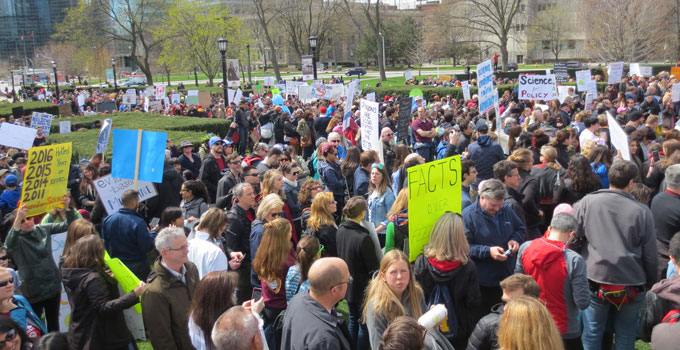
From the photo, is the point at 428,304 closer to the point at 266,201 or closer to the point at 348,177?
the point at 266,201

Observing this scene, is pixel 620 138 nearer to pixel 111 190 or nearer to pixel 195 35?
pixel 111 190

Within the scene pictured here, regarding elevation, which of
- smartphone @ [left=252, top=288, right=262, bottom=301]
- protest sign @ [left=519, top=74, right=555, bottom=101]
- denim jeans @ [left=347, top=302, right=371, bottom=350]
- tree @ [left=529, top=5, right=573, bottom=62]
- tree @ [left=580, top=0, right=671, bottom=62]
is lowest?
denim jeans @ [left=347, top=302, right=371, bottom=350]

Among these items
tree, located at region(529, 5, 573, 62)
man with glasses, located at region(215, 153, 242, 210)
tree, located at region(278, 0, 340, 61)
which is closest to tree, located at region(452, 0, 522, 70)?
tree, located at region(529, 5, 573, 62)

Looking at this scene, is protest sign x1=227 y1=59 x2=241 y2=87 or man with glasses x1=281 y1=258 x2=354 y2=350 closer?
man with glasses x1=281 y1=258 x2=354 y2=350

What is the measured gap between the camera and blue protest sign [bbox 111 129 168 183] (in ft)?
23.5

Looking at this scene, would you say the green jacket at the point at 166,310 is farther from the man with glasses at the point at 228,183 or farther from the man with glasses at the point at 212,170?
the man with glasses at the point at 212,170

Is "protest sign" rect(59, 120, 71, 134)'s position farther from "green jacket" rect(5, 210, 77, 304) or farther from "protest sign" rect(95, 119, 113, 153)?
"green jacket" rect(5, 210, 77, 304)

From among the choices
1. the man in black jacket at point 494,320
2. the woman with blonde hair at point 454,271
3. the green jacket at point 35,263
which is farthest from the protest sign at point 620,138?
the green jacket at point 35,263

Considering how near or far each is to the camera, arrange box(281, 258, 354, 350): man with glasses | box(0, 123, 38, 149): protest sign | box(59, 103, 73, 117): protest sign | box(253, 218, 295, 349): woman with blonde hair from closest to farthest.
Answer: box(281, 258, 354, 350): man with glasses, box(253, 218, 295, 349): woman with blonde hair, box(0, 123, 38, 149): protest sign, box(59, 103, 73, 117): protest sign

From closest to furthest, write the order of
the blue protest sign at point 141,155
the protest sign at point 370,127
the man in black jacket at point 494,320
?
the man in black jacket at point 494,320, the blue protest sign at point 141,155, the protest sign at point 370,127

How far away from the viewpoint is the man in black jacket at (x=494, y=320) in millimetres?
3611

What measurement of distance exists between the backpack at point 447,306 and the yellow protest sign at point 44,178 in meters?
4.33

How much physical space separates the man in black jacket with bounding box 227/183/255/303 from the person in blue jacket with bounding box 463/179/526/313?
2.33 meters

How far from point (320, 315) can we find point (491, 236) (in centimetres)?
229
